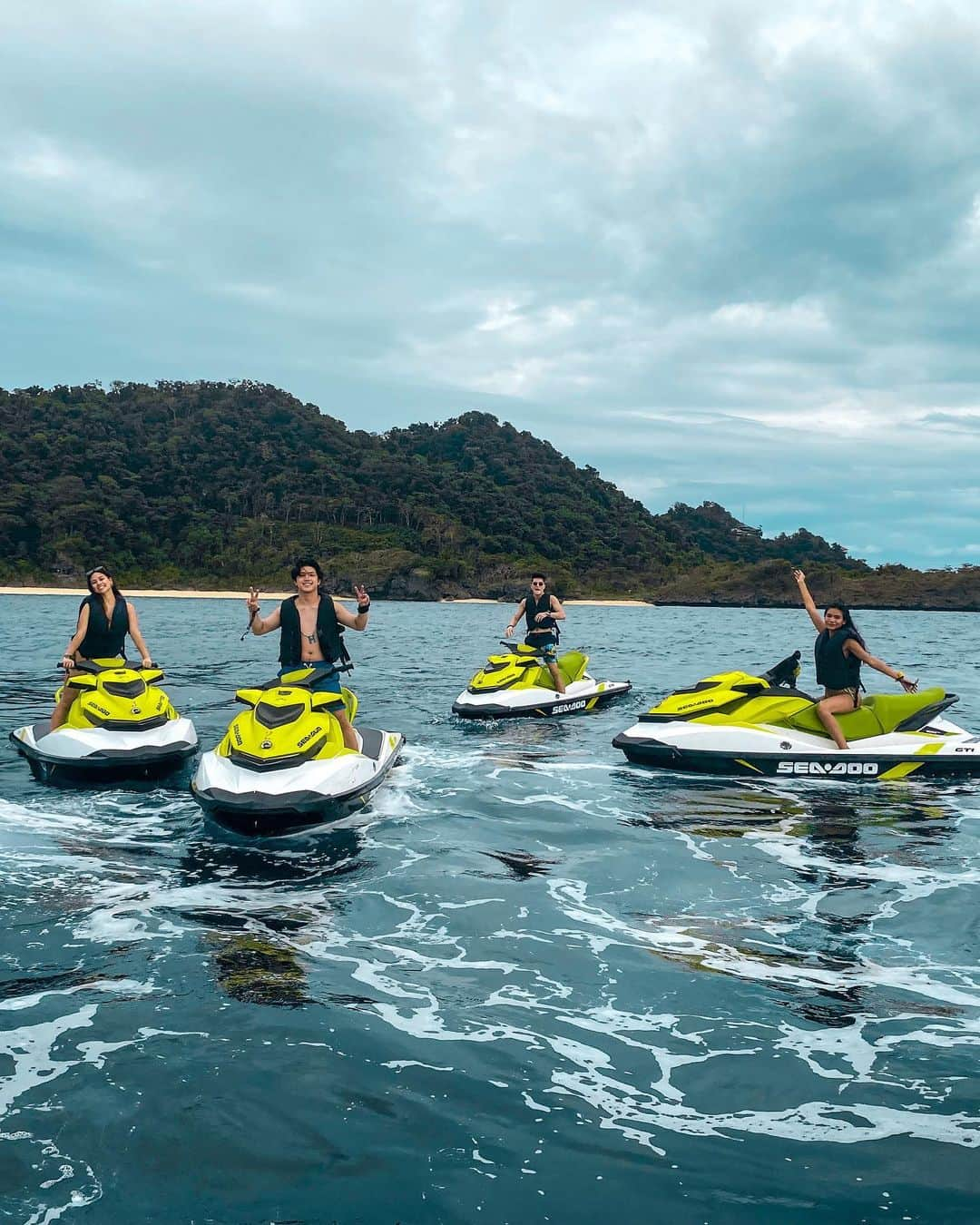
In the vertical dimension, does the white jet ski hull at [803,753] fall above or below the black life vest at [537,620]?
below

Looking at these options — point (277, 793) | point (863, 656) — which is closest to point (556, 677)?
point (863, 656)

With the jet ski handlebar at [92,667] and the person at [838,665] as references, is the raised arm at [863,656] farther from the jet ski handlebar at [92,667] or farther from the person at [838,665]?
the jet ski handlebar at [92,667]

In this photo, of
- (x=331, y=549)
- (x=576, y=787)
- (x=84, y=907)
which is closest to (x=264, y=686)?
(x=84, y=907)

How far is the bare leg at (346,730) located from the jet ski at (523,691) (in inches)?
233

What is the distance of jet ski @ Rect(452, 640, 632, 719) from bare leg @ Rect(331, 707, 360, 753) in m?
5.93

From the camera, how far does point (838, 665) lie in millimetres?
10430

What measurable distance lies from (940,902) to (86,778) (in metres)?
7.68

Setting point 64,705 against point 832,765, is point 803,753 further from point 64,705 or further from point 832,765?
point 64,705

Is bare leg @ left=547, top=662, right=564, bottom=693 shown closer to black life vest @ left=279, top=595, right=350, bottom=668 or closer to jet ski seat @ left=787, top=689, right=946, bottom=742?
jet ski seat @ left=787, top=689, right=946, bottom=742

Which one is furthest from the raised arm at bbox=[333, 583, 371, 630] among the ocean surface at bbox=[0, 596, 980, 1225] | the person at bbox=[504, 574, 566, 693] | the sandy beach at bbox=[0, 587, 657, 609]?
the sandy beach at bbox=[0, 587, 657, 609]

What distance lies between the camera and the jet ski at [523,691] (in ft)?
48.1

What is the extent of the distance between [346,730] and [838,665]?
213 inches

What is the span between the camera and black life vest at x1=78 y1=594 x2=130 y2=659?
33.7 ft

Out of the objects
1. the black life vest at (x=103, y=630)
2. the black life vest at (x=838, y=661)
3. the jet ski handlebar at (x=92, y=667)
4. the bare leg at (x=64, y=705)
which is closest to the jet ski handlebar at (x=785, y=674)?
the black life vest at (x=838, y=661)
